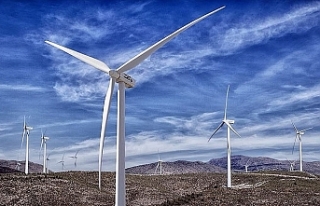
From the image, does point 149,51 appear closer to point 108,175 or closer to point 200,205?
point 200,205

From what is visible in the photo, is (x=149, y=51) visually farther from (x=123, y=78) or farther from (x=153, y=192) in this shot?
(x=153, y=192)

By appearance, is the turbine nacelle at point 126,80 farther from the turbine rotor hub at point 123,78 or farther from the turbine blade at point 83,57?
the turbine blade at point 83,57

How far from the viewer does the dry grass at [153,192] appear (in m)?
76.9

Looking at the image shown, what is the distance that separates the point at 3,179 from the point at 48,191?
11.8 m

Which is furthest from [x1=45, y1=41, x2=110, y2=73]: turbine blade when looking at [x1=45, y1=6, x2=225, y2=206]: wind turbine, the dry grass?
the dry grass

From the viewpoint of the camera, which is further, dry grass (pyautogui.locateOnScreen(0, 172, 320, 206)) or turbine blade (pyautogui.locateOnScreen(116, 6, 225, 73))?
dry grass (pyautogui.locateOnScreen(0, 172, 320, 206))

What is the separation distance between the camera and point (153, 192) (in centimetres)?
9556

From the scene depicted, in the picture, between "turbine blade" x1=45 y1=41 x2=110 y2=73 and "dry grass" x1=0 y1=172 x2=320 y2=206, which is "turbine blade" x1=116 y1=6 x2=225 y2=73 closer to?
"turbine blade" x1=45 y1=41 x2=110 y2=73

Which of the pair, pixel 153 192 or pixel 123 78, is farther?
pixel 153 192

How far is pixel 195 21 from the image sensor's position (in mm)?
40781

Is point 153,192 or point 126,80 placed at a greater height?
point 126,80

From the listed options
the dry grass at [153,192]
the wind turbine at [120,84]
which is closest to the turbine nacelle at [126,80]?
the wind turbine at [120,84]

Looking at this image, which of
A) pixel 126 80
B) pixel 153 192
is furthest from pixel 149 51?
pixel 153 192

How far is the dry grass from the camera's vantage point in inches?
3026
